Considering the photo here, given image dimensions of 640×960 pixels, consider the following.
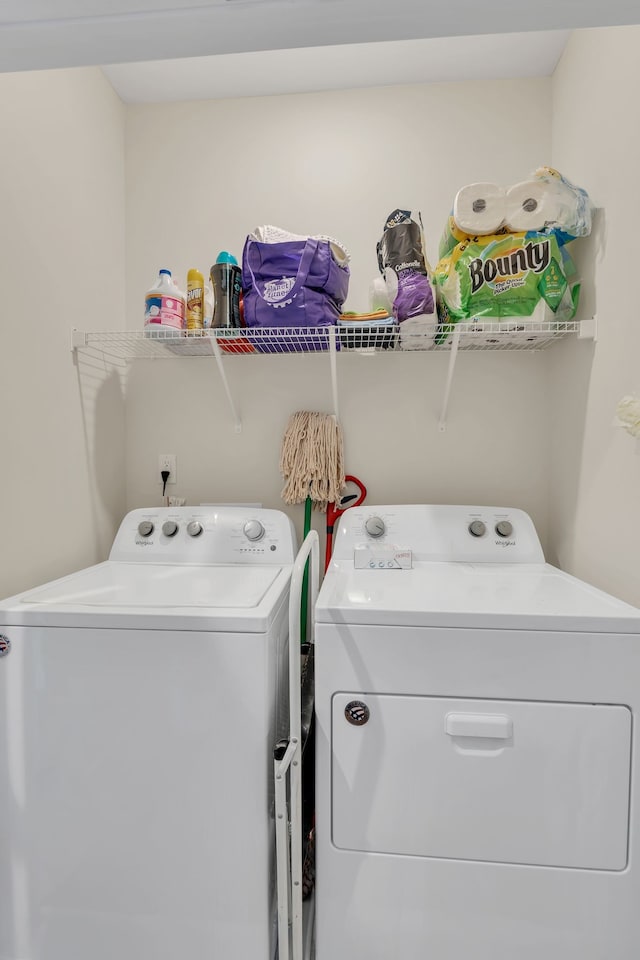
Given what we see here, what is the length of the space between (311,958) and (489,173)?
261 cm

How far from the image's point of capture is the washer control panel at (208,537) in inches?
69.0

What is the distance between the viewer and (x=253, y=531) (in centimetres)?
176

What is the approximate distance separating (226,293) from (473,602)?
4.09 feet

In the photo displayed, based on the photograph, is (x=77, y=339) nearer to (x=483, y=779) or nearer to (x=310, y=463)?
(x=310, y=463)

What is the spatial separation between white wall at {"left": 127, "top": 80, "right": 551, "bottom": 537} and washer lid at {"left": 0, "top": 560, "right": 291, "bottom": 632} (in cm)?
52

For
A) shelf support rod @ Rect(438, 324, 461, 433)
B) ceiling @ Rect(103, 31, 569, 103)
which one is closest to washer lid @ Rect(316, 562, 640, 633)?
shelf support rod @ Rect(438, 324, 461, 433)

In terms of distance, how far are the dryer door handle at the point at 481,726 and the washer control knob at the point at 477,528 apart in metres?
0.72

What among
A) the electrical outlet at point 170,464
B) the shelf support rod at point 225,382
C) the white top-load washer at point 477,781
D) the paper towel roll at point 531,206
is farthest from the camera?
the electrical outlet at point 170,464

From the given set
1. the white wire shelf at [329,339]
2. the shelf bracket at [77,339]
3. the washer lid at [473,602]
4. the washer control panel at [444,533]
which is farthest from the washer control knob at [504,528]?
the shelf bracket at [77,339]

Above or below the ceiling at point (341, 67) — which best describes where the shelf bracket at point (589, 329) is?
below

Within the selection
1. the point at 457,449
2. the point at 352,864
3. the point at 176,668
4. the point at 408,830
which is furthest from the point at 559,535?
the point at 176,668

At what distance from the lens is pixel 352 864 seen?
1.17 metres

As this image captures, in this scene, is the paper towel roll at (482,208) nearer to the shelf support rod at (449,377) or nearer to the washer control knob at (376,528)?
the shelf support rod at (449,377)

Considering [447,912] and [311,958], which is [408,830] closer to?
[447,912]
